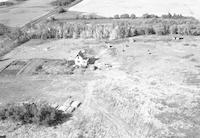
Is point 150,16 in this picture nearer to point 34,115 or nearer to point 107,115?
point 107,115

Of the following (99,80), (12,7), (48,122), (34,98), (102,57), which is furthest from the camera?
(12,7)

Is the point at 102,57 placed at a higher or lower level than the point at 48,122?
higher

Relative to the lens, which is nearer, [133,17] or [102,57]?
[102,57]

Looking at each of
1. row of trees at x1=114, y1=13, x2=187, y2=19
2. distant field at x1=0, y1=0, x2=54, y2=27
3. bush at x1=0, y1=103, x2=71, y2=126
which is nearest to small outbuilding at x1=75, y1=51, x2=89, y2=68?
bush at x1=0, y1=103, x2=71, y2=126

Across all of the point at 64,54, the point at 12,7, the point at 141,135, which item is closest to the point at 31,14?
the point at 12,7

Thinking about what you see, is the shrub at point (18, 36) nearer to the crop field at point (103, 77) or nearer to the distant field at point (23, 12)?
the crop field at point (103, 77)

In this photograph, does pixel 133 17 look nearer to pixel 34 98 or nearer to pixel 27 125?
pixel 34 98

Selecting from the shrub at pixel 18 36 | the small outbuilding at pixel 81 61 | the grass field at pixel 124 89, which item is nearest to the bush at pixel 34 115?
the grass field at pixel 124 89
